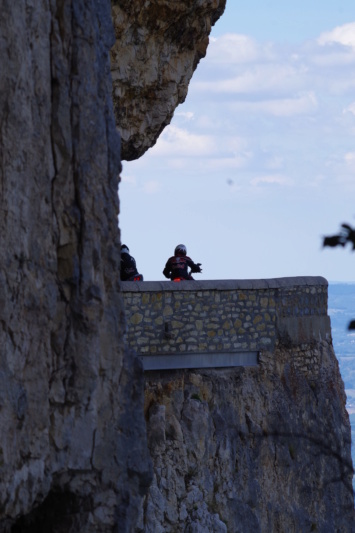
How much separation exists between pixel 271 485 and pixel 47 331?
7526 millimetres

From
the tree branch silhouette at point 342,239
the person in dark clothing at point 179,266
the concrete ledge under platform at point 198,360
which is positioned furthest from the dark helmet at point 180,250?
the tree branch silhouette at point 342,239

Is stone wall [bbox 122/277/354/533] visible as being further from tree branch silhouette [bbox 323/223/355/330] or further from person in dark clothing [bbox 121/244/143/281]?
tree branch silhouette [bbox 323/223/355/330]

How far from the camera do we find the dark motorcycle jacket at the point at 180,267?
17.0m

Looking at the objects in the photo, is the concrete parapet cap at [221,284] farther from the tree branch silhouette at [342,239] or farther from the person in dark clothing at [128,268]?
the tree branch silhouette at [342,239]

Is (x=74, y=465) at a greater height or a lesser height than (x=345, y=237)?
lesser

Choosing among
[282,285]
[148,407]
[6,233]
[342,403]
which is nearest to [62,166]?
[6,233]

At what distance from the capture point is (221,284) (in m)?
16.3

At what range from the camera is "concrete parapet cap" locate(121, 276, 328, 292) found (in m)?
15.5

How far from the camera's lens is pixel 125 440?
10.8 metres

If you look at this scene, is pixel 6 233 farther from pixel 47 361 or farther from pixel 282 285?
pixel 282 285

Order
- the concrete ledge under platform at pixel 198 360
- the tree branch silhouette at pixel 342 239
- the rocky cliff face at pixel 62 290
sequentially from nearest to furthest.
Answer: the tree branch silhouette at pixel 342 239, the rocky cliff face at pixel 62 290, the concrete ledge under platform at pixel 198 360

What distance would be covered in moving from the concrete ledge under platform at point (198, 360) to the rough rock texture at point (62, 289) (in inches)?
187

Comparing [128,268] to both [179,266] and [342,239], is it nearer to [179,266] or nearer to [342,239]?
[179,266]

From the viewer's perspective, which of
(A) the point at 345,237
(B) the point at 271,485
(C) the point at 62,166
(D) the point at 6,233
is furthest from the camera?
(B) the point at 271,485
